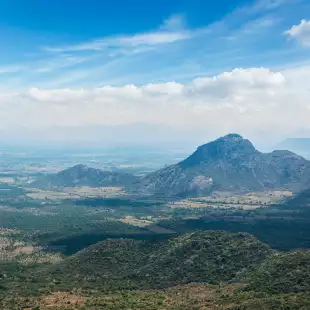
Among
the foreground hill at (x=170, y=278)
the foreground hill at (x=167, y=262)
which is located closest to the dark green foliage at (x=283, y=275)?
the foreground hill at (x=170, y=278)

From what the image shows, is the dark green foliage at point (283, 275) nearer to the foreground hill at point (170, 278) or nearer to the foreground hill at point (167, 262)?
the foreground hill at point (170, 278)

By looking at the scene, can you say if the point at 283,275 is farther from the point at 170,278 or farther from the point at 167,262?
the point at 167,262

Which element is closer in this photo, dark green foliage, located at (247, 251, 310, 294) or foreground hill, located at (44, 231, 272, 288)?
dark green foliage, located at (247, 251, 310, 294)

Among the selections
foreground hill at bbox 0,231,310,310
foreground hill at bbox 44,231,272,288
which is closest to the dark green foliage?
foreground hill at bbox 0,231,310,310

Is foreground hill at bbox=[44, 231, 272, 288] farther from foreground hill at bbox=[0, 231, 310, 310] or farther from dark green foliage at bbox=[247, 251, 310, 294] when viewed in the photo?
dark green foliage at bbox=[247, 251, 310, 294]

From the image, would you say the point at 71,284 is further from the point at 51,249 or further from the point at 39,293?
the point at 51,249

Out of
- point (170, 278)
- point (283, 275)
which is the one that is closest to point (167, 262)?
point (170, 278)

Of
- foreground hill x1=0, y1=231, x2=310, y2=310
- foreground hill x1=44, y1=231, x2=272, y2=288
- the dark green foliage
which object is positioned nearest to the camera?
foreground hill x1=0, y1=231, x2=310, y2=310

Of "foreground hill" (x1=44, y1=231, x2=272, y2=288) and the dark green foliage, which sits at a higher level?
the dark green foliage
